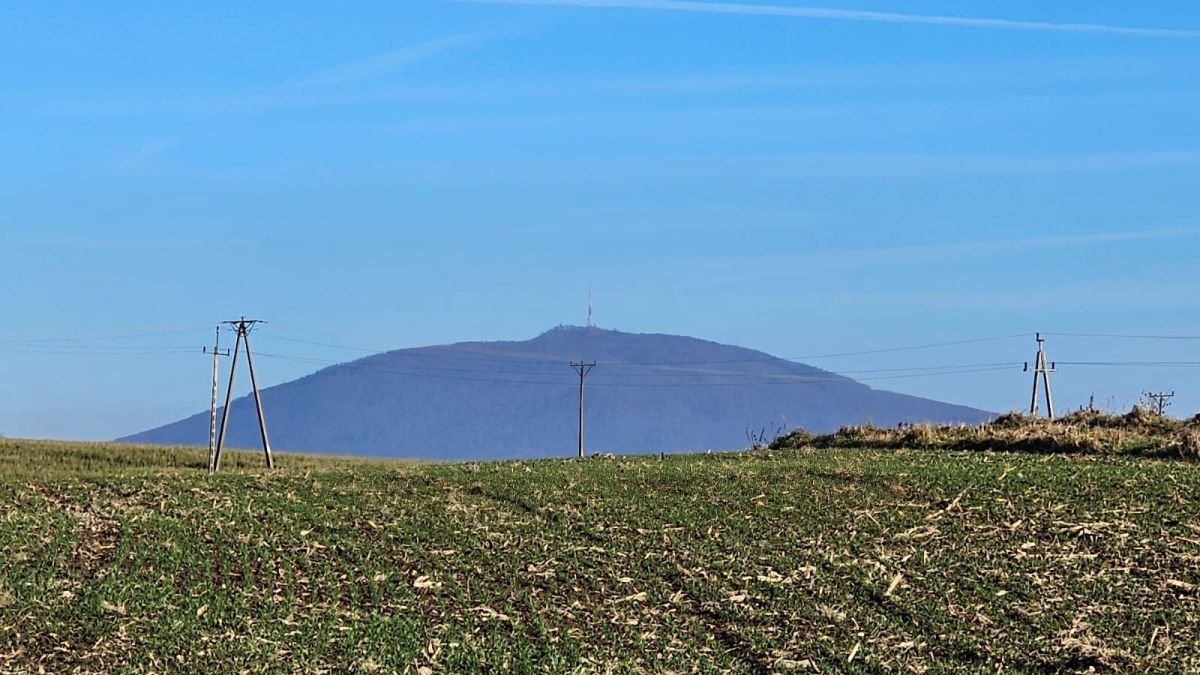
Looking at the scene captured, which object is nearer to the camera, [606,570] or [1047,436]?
[606,570]

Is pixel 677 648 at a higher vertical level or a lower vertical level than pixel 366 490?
lower

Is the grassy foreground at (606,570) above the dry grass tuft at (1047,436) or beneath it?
beneath

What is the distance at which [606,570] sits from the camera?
20953mm

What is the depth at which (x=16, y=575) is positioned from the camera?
795 inches

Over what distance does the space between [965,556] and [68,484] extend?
1476 centimetres

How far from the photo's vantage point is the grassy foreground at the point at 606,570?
1780 centimetres

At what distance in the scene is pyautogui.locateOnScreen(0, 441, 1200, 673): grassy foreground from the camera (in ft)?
58.4

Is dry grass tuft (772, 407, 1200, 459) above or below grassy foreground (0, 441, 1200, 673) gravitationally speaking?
above

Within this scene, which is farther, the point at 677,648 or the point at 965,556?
Answer: the point at 965,556

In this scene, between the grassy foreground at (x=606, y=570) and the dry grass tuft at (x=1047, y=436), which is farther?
the dry grass tuft at (x=1047, y=436)

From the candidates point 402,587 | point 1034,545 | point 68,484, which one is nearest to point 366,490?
point 68,484

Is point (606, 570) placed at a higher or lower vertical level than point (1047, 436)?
lower

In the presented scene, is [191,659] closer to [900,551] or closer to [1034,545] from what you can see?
[900,551]

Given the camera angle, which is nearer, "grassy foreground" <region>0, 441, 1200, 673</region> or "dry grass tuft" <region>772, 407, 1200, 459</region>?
"grassy foreground" <region>0, 441, 1200, 673</region>
